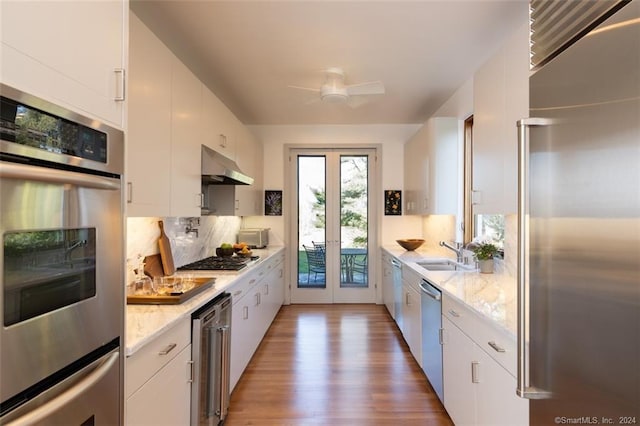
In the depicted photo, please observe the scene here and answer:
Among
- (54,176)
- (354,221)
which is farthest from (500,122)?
(354,221)

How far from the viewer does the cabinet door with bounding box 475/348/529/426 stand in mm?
1396

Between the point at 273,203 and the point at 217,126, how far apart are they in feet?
7.41

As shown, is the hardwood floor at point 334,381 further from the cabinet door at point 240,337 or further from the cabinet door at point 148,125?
the cabinet door at point 148,125

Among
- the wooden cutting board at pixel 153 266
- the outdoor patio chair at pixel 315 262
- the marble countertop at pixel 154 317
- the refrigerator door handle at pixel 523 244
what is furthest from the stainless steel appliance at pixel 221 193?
the refrigerator door handle at pixel 523 244

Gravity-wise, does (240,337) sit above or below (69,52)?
below

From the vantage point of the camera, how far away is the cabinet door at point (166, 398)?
4.16 feet

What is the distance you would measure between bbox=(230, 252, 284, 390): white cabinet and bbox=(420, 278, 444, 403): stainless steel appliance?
4.87 ft

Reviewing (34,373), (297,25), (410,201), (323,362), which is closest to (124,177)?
(34,373)

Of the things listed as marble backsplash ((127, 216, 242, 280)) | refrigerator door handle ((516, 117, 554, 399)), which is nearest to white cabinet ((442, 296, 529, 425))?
refrigerator door handle ((516, 117, 554, 399))

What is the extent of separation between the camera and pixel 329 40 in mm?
2576

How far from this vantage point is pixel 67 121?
922mm

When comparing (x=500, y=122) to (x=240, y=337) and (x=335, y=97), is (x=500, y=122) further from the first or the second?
(x=240, y=337)

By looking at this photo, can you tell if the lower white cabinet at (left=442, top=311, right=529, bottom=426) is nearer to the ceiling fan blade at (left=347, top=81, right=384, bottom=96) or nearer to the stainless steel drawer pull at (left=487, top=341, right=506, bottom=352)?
the stainless steel drawer pull at (left=487, top=341, right=506, bottom=352)

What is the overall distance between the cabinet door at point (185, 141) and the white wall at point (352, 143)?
8.52 ft
